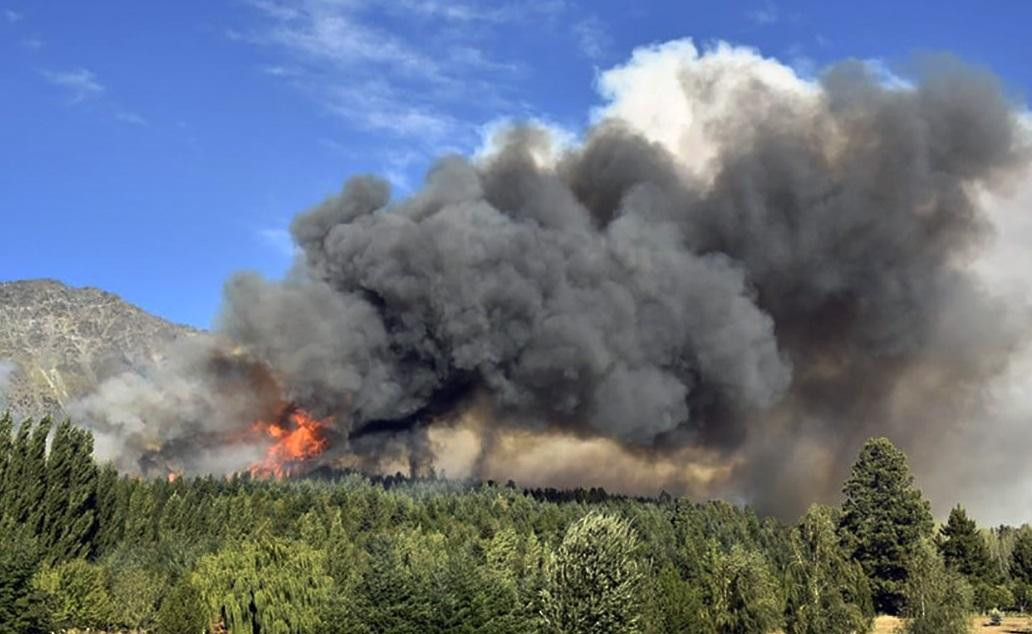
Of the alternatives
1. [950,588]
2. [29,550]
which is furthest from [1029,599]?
[29,550]

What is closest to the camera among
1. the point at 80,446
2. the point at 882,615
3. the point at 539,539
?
the point at 882,615

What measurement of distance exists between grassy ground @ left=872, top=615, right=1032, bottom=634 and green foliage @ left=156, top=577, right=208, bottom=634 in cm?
6844

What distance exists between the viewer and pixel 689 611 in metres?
85.9

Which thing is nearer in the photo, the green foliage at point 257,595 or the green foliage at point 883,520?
the green foliage at point 257,595

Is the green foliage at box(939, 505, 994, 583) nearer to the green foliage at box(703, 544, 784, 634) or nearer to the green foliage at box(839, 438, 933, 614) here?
the green foliage at box(839, 438, 933, 614)

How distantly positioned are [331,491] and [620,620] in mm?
151669

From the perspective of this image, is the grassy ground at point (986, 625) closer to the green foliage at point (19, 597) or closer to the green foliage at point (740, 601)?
the green foliage at point (740, 601)

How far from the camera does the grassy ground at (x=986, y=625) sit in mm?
106312

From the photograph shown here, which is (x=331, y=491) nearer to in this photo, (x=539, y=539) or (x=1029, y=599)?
(x=539, y=539)

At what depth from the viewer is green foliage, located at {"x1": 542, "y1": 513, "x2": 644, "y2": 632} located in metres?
55.6

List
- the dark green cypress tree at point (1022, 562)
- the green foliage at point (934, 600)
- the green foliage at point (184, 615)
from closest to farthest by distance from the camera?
the green foliage at point (934, 600), the green foliage at point (184, 615), the dark green cypress tree at point (1022, 562)

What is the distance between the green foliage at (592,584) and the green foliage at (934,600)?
26.5 m

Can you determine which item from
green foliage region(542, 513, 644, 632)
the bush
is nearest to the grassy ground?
the bush

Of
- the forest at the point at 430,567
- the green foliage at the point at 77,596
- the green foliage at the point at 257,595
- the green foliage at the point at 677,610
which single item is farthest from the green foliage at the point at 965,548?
the green foliage at the point at 77,596
